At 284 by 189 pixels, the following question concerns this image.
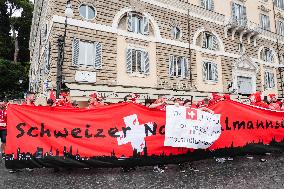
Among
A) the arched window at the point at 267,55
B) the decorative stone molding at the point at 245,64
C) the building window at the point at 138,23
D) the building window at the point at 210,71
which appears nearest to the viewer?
the building window at the point at 138,23

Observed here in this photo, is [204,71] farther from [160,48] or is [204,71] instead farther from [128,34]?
[128,34]

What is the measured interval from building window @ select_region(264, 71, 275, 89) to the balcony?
377 centimetres

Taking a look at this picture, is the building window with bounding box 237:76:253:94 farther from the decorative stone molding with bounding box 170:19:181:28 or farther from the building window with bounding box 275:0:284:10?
the building window with bounding box 275:0:284:10

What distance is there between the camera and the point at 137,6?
63.8ft

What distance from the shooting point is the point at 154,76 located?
1945 centimetres

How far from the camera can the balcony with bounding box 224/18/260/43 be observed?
965 inches

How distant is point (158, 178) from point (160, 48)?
47.7 ft

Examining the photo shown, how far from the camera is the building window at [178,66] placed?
807 inches

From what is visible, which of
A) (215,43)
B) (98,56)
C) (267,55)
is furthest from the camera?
(267,55)

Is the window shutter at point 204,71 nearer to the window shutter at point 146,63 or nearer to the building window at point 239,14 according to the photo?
the window shutter at point 146,63

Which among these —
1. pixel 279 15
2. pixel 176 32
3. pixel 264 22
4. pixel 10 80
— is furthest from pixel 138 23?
pixel 10 80

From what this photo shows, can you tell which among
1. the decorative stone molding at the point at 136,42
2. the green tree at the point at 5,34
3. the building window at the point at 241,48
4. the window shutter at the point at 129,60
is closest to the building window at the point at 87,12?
the decorative stone molding at the point at 136,42

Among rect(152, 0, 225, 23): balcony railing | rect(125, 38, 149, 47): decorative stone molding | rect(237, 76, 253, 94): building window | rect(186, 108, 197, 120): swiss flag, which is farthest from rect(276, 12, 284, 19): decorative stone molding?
rect(186, 108, 197, 120): swiss flag

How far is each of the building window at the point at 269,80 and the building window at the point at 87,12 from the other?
1825 centimetres
